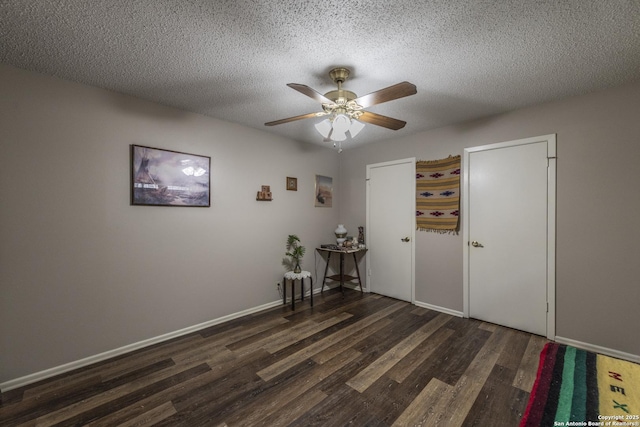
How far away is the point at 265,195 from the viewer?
3592 mm

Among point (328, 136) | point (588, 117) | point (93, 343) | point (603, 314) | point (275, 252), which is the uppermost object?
point (588, 117)

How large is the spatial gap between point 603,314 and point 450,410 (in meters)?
1.89

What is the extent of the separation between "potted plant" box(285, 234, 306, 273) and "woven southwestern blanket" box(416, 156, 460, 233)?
169cm

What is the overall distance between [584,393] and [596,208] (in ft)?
6.81

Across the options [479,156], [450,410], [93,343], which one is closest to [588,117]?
[479,156]

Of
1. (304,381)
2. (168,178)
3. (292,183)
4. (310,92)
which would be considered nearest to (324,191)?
(292,183)

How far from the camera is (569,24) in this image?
1597 mm

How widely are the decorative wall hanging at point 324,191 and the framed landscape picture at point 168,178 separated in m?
1.77

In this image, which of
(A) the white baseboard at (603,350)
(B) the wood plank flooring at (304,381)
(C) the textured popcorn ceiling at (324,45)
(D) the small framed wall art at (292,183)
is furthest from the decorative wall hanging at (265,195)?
(A) the white baseboard at (603,350)

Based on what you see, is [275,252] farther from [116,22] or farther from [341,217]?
[116,22]

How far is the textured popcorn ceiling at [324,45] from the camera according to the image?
1.49 m

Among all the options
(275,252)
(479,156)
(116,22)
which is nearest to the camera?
(116,22)

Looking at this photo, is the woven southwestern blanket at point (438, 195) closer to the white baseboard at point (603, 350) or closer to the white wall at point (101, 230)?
the white baseboard at point (603, 350)

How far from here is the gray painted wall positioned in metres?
2.32
